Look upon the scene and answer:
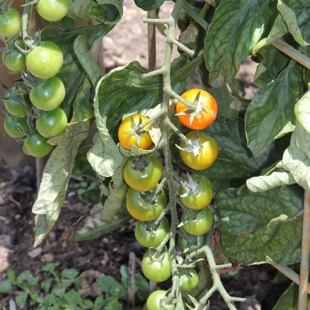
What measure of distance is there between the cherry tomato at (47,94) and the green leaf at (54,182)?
0.30 feet

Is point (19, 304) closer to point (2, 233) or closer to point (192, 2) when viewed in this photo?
point (2, 233)

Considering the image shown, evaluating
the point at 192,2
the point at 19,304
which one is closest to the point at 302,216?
the point at 192,2

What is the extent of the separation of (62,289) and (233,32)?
0.95m

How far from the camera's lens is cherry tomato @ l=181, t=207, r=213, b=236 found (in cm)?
115

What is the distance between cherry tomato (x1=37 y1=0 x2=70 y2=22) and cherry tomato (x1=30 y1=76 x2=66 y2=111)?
128mm

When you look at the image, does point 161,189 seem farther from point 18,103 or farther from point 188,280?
point 18,103

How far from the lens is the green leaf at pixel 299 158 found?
932 millimetres

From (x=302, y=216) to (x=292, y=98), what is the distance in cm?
25

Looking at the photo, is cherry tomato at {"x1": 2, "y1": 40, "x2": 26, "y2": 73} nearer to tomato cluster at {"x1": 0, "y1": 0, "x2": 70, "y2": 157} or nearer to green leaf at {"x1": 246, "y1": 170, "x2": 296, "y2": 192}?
tomato cluster at {"x1": 0, "y1": 0, "x2": 70, "y2": 157}

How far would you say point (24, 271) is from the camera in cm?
174

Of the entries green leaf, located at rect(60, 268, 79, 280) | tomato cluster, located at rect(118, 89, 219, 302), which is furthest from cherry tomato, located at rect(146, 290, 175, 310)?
green leaf, located at rect(60, 268, 79, 280)

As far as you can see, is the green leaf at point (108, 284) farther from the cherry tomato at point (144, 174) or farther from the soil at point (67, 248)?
the cherry tomato at point (144, 174)

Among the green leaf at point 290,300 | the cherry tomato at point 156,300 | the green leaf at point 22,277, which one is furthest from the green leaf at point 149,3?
the green leaf at point 22,277

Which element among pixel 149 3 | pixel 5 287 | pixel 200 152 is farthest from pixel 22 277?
pixel 149 3
